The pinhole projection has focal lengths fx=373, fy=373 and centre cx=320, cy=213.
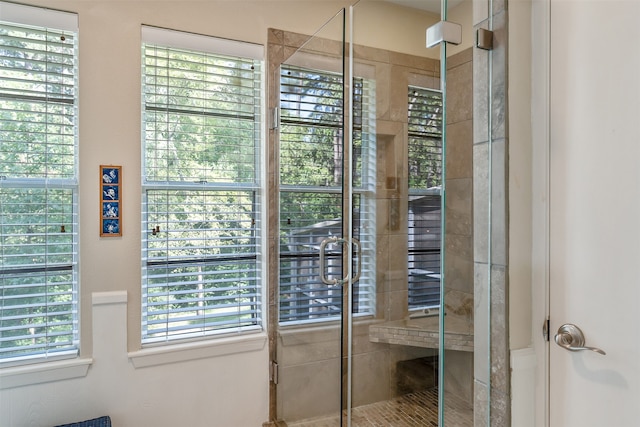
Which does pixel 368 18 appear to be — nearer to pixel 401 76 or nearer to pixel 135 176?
pixel 401 76

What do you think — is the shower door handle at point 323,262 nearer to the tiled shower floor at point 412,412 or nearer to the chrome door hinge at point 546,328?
the tiled shower floor at point 412,412

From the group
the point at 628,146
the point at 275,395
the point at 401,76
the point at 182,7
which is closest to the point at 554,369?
the point at 628,146

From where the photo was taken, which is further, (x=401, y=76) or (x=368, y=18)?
(x=368, y=18)

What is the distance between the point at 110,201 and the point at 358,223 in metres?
1.25

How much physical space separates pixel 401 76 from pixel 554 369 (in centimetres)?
120

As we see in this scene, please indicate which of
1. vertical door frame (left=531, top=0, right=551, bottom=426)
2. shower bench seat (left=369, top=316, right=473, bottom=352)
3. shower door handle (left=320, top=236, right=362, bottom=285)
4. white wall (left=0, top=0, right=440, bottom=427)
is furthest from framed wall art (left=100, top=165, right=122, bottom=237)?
vertical door frame (left=531, top=0, right=551, bottom=426)

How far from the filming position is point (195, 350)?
205 cm

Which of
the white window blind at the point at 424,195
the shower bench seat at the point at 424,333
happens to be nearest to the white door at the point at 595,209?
the shower bench seat at the point at 424,333

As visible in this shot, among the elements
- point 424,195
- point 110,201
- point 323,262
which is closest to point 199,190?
point 110,201

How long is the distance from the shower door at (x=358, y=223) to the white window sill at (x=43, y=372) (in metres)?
0.98

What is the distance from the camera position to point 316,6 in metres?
2.31

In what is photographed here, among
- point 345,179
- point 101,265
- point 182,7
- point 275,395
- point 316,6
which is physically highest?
point 316,6

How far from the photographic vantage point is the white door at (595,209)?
1.10 meters

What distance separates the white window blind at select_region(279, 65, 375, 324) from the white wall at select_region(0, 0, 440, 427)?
1.72 feet
